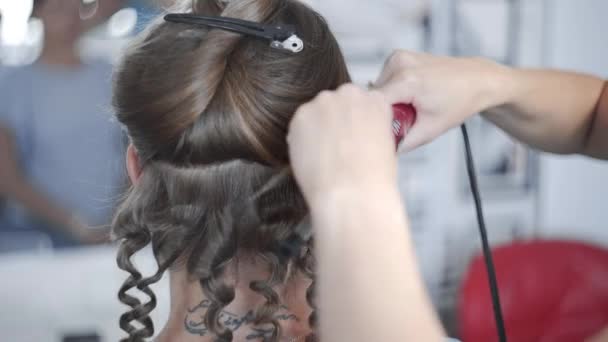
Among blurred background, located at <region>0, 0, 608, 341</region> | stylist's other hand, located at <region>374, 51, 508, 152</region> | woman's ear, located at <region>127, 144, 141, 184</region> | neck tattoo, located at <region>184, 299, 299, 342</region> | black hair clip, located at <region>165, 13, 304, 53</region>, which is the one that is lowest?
blurred background, located at <region>0, 0, 608, 341</region>

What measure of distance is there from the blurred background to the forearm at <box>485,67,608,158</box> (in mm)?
816

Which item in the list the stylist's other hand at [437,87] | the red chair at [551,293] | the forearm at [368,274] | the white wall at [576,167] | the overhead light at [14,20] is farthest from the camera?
the white wall at [576,167]

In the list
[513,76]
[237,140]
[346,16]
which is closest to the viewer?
[237,140]

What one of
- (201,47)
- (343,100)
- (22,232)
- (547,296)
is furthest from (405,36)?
(343,100)

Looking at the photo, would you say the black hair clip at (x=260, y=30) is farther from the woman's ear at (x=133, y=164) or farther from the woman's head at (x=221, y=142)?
the woman's ear at (x=133, y=164)

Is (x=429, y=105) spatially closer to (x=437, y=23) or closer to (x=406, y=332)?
(x=406, y=332)

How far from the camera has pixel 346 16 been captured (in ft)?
6.73

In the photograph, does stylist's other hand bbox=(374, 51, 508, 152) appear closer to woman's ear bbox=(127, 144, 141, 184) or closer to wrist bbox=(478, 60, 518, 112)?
wrist bbox=(478, 60, 518, 112)

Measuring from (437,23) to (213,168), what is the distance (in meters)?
Answer: 1.55

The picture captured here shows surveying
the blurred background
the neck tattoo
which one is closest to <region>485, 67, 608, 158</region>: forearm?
the neck tattoo

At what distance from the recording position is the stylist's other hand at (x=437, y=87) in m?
0.86

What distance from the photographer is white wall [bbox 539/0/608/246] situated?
7.86 ft

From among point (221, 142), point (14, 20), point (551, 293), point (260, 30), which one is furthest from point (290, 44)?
point (551, 293)

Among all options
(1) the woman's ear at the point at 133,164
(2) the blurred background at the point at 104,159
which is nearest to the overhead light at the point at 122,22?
(2) the blurred background at the point at 104,159
